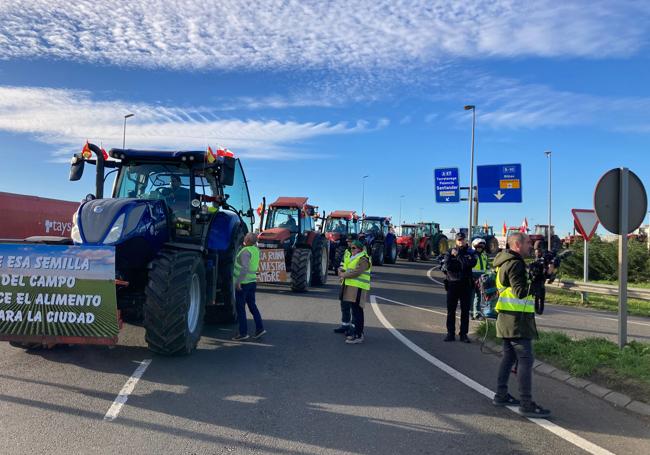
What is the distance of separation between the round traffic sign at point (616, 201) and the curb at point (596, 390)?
2276 millimetres

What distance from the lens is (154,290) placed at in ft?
21.1

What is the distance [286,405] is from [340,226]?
68.1 feet

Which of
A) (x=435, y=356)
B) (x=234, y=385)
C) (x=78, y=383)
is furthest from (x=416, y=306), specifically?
(x=78, y=383)

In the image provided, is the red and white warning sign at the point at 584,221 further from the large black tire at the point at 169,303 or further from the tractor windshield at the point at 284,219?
the large black tire at the point at 169,303

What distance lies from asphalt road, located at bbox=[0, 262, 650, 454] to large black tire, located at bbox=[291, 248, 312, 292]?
6.68m

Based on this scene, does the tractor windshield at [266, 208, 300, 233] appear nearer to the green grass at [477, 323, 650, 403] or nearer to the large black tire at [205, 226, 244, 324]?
the large black tire at [205, 226, 244, 324]

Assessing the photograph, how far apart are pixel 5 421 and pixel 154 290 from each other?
7.00 ft

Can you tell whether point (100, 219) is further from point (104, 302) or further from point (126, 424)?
point (126, 424)

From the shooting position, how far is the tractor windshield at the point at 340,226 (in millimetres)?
25922

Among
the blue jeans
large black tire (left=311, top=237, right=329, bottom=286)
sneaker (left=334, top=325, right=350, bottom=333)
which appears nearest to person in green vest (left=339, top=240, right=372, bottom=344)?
sneaker (left=334, top=325, right=350, bottom=333)

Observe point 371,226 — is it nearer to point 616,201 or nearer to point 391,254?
point 391,254

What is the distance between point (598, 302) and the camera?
53.4ft

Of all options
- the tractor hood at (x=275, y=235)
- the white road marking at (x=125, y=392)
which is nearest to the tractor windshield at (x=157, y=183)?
the white road marking at (x=125, y=392)

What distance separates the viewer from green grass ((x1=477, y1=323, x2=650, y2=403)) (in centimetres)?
611
